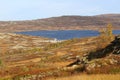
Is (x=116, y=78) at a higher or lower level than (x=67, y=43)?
higher

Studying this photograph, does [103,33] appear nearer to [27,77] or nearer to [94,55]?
[94,55]

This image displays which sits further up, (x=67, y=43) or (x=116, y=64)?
(x=116, y=64)

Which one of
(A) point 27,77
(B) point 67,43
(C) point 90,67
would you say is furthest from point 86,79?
(B) point 67,43

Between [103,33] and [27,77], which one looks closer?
[27,77]

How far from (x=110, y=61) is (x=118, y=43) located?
9.51 metres

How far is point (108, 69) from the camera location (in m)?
27.7

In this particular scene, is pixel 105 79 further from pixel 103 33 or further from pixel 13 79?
pixel 103 33

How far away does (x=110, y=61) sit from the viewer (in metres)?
31.3

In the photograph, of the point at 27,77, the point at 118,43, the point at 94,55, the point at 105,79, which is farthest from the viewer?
the point at 94,55

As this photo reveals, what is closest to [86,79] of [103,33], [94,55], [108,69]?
[108,69]

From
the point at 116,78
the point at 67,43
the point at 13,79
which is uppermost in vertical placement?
the point at 116,78

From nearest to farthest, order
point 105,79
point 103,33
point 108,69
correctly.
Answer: point 105,79, point 108,69, point 103,33

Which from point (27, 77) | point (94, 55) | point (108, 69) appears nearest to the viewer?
point (108, 69)

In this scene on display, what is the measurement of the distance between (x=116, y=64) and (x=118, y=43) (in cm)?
1077
